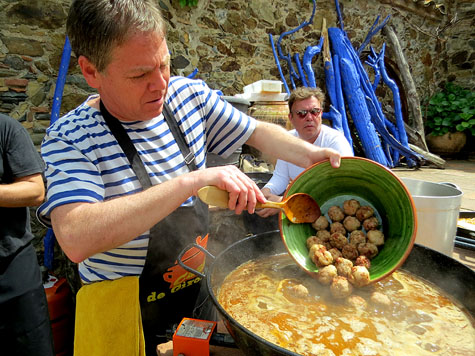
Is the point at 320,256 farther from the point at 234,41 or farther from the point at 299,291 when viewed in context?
the point at 234,41

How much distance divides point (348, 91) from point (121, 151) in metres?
7.18

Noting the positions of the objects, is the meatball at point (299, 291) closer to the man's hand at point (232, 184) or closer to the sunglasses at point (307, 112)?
the man's hand at point (232, 184)

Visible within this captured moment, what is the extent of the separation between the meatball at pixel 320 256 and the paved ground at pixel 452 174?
449cm

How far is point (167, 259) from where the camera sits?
60.7 inches

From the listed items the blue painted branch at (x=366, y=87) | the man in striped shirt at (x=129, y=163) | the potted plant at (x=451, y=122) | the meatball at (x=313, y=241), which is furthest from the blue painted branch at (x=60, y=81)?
the potted plant at (x=451, y=122)

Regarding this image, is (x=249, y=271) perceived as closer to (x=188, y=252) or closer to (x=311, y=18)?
(x=188, y=252)

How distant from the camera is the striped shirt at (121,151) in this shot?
1228mm

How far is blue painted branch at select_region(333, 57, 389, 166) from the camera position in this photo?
7.48 m

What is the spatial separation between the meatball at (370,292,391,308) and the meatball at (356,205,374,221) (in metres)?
0.38

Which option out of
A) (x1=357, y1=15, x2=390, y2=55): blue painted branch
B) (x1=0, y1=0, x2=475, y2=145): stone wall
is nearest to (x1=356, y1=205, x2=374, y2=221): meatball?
(x1=0, y1=0, x2=475, y2=145): stone wall

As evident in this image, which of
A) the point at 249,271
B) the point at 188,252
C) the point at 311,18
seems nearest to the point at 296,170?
the point at 249,271

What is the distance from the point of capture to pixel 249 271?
1849 millimetres

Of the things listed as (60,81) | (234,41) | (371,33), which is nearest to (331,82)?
(371,33)

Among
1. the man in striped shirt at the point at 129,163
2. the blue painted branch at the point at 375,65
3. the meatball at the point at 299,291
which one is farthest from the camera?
the blue painted branch at the point at 375,65
